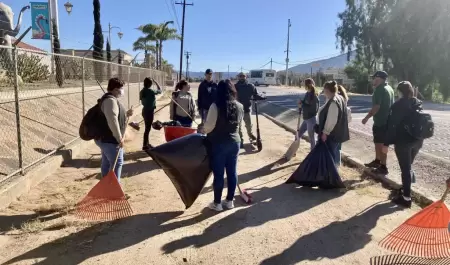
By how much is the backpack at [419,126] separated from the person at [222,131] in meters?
2.16

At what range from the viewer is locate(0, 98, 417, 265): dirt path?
3668mm

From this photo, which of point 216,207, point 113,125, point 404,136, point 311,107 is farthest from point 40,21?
point 404,136

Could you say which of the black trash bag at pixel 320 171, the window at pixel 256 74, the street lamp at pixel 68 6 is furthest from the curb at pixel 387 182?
the window at pixel 256 74

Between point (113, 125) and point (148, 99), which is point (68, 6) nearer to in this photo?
point (148, 99)

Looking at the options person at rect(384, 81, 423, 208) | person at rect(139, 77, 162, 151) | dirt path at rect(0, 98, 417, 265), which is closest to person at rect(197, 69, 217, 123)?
person at rect(139, 77, 162, 151)

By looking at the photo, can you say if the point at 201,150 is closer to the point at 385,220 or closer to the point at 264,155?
the point at 385,220

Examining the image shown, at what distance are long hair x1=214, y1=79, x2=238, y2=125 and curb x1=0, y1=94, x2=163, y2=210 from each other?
9.36 ft

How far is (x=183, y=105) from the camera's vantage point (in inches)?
289

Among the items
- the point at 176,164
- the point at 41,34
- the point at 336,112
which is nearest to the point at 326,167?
the point at 336,112

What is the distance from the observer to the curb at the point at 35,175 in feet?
15.5

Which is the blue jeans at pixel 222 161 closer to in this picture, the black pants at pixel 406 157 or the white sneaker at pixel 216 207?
the white sneaker at pixel 216 207

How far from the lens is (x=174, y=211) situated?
483 cm

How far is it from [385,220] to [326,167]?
1197 millimetres

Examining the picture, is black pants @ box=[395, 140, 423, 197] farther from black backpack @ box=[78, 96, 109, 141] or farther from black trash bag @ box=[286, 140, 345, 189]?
black backpack @ box=[78, 96, 109, 141]
